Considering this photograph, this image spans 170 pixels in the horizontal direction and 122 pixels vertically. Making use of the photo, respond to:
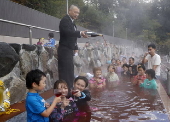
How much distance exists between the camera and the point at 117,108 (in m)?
3.71

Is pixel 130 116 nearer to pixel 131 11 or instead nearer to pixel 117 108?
pixel 117 108

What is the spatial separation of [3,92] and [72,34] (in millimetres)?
1633

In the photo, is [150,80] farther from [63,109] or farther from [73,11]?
[63,109]

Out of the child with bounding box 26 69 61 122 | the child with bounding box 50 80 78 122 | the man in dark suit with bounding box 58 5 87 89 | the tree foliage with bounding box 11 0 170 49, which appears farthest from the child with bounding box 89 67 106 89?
the tree foliage with bounding box 11 0 170 49

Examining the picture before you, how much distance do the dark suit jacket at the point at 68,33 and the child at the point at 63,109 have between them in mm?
1174

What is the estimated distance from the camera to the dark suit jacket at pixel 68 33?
401 cm

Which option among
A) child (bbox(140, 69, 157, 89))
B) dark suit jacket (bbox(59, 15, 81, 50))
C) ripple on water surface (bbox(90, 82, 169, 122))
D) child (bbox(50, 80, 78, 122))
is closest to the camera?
child (bbox(50, 80, 78, 122))

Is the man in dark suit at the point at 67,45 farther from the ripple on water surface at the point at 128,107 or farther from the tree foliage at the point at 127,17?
the tree foliage at the point at 127,17

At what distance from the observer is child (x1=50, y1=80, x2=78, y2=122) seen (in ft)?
9.79

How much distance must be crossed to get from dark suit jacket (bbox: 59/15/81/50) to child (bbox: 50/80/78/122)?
1.17 meters

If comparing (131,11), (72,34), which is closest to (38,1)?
(72,34)

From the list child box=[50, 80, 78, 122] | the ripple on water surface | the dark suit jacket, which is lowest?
the ripple on water surface

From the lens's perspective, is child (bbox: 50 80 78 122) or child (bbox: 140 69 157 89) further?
child (bbox: 140 69 157 89)

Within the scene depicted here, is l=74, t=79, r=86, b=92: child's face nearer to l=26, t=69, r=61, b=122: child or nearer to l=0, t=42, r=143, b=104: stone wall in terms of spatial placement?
l=0, t=42, r=143, b=104: stone wall
